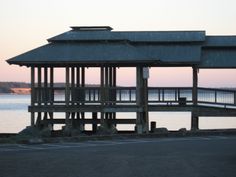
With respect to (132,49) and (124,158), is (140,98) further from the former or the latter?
(124,158)

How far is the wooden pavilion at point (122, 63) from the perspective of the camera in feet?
94.6

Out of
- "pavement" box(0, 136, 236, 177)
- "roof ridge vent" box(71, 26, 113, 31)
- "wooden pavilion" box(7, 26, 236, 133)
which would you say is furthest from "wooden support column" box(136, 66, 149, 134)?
"pavement" box(0, 136, 236, 177)

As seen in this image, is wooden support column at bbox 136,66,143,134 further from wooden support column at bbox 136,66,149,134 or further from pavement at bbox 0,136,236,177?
pavement at bbox 0,136,236,177

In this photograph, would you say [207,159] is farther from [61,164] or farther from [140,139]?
[140,139]

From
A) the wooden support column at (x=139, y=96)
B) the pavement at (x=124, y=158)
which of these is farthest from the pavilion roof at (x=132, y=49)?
the pavement at (x=124, y=158)

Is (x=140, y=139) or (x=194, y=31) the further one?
(x=194, y=31)

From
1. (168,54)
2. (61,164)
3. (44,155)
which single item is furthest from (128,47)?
(61,164)

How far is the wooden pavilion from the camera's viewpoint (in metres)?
28.8

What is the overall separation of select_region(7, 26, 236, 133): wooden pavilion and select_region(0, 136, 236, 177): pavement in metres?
8.18

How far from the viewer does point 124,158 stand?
15484mm

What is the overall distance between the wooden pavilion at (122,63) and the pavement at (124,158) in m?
8.18

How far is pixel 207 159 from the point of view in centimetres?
1514

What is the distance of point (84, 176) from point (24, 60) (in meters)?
17.0

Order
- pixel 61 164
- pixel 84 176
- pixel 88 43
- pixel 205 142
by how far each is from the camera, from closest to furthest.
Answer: pixel 84 176 < pixel 61 164 < pixel 205 142 < pixel 88 43
